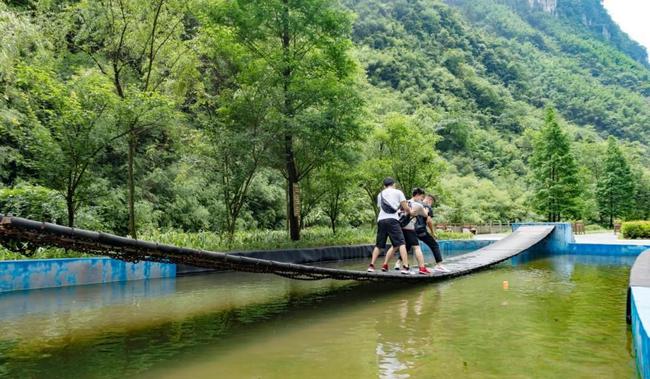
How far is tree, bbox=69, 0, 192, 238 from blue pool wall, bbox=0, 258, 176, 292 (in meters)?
2.15

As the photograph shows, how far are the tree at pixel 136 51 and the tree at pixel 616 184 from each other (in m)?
35.8

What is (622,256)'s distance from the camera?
14.8 metres

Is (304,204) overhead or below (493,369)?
overhead

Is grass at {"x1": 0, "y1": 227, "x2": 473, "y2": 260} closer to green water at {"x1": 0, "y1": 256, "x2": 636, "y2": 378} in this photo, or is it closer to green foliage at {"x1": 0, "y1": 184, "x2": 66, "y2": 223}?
green water at {"x1": 0, "y1": 256, "x2": 636, "y2": 378}

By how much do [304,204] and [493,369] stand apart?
15202 mm

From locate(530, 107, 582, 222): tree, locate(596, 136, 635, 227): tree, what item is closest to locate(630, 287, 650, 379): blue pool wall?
locate(530, 107, 582, 222): tree

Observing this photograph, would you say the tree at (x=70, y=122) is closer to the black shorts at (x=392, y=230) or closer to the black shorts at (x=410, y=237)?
the black shorts at (x=392, y=230)

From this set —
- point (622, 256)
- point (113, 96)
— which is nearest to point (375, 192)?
point (622, 256)

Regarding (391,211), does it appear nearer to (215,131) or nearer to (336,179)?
(215,131)

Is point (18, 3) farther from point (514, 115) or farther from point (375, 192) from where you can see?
point (514, 115)

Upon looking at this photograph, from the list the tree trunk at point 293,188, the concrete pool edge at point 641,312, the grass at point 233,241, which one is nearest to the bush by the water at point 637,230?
the grass at point 233,241

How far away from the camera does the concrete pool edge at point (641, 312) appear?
2.86 metres

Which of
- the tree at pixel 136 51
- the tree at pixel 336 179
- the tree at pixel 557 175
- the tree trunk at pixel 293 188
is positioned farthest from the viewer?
the tree at pixel 557 175

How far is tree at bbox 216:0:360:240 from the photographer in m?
14.2
